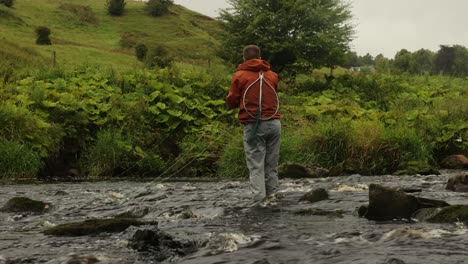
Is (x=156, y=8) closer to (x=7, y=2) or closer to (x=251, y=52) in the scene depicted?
(x=7, y=2)

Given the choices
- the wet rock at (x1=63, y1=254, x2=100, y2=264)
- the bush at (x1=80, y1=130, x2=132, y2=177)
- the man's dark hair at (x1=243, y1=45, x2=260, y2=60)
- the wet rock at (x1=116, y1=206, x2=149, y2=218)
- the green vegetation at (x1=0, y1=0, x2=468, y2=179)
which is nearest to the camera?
the wet rock at (x1=63, y1=254, x2=100, y2=264)

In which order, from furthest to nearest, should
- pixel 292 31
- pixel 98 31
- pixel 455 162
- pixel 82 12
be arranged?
pixel 82 12, pixel 98 31, pixel 292 31, pixel 455 162

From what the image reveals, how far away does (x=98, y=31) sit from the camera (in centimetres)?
6022

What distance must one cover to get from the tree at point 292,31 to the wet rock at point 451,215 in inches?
825

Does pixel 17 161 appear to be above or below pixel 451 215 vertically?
below

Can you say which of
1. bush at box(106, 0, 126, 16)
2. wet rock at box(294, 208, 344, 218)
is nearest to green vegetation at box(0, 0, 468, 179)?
wet rock at box(294, 208, 344, 218)

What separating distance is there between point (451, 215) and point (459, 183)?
11.1 feet

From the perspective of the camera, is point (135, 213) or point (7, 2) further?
point (7, 2)

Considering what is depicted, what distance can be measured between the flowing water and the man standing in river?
2.14 ft

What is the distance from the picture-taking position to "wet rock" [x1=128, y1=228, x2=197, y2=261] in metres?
5.30

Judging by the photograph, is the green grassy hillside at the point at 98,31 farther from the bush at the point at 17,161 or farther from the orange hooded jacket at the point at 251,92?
the orange hooded jacket at the point at 251,92

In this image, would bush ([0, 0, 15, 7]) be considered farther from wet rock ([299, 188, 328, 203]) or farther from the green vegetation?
wet rock ([299, 188, 328, 203])

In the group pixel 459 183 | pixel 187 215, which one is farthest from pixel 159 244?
pixel 459 183

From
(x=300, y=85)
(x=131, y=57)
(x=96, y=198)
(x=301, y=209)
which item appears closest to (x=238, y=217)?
(x=301, y=209)
